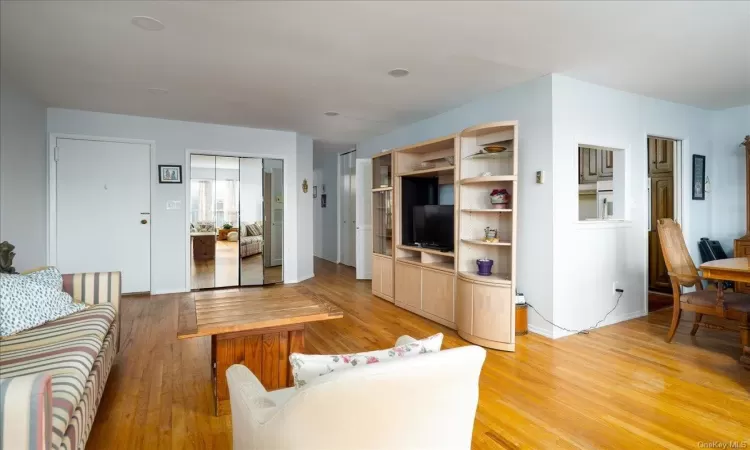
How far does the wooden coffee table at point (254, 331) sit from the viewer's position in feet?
7.09

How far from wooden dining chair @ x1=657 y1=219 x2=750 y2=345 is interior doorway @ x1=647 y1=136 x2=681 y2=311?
4.59 ft

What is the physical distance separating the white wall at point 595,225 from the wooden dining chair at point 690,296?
514 millimetres

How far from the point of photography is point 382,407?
3.44 ft

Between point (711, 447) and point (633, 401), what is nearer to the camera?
point (711, 447)

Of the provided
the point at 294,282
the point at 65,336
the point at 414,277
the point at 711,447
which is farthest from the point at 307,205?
the point at 711,447

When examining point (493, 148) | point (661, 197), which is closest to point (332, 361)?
point (493, 148)

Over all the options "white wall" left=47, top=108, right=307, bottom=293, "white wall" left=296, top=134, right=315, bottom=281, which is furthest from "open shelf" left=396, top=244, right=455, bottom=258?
"white wall" left=47, top=108, right=307, bottom=293

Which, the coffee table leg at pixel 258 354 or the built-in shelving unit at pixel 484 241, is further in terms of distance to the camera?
the built-in shelving unit at pixel 484 241

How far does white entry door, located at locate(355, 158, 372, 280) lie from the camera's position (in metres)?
6.36

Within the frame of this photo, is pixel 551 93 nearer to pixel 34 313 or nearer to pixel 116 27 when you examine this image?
pixel 116 27

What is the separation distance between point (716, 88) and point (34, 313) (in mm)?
6088

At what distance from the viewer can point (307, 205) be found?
258 inches

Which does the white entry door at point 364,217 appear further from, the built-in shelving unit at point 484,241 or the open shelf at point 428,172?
the built-in shelving unit at point 484,241

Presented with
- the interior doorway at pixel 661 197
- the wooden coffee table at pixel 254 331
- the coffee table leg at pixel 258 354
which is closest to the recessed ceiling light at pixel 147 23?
the wooden coffee table at pixel 254 331
